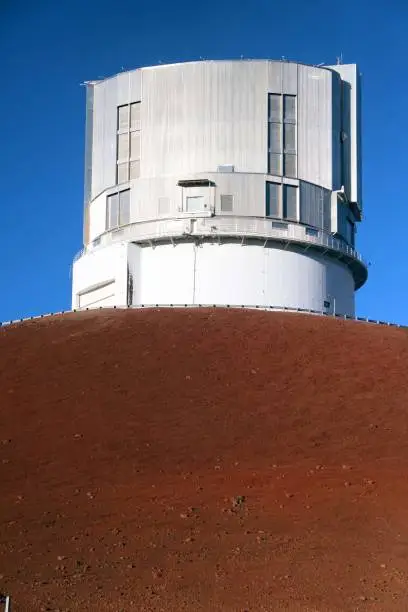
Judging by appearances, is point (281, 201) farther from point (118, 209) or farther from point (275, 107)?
point (118, 209)

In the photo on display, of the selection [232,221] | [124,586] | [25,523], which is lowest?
[124,586]

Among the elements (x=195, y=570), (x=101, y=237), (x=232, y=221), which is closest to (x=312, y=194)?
(x=232, y=221)

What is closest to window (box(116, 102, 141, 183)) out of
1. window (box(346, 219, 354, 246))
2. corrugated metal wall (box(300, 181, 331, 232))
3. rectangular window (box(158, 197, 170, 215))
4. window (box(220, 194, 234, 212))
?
rectangular window (box(158, 197, 170, 215))

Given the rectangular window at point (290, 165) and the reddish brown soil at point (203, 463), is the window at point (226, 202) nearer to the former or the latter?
the rectangular window at point (290, 165)

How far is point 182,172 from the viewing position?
142 ft

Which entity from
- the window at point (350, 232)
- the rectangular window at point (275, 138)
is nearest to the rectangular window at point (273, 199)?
the rectangular window at point (275, 138)

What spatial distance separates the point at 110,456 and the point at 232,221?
20.1 metres

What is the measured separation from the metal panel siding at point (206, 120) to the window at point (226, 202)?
4.87ft

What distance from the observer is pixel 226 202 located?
139 feet

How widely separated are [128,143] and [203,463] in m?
24.9

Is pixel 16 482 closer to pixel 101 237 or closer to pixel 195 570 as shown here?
pixel 195 570

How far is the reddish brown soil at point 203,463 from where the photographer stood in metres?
16.7

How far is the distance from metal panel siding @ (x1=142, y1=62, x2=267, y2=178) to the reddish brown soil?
31.8ft

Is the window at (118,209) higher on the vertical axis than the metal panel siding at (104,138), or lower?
lower
